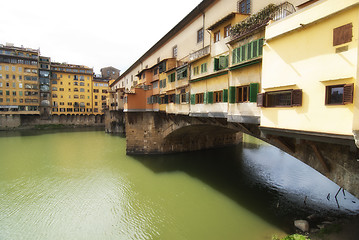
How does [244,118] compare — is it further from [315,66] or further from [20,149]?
[20,149]

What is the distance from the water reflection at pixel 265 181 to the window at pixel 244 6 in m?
12.3

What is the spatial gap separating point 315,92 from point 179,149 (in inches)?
795

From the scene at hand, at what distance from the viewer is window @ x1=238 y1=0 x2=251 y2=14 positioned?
35.7ft

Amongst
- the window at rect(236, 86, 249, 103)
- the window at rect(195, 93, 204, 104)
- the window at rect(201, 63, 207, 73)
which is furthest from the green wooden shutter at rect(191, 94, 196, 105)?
the window at rect(236, 86, 249, 103)

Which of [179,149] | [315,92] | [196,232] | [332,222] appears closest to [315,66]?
[315,92]

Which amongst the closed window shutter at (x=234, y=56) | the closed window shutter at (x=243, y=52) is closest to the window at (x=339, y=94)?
the closed window shutter at (x=243, y=52)

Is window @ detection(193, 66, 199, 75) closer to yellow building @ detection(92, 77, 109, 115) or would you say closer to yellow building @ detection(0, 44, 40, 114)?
yellow building @ detection(92, 77, 109, 115)

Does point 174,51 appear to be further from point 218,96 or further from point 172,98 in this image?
point 218,96

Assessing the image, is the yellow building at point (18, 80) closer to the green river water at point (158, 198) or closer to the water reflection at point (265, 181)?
the green river water at point (158, 198)

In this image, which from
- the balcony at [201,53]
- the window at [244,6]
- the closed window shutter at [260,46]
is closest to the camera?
the closed window shutter at [260,46]

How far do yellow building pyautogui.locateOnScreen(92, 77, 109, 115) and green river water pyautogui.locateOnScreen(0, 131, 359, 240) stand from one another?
42.8 metres

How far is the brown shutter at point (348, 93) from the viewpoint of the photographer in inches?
201

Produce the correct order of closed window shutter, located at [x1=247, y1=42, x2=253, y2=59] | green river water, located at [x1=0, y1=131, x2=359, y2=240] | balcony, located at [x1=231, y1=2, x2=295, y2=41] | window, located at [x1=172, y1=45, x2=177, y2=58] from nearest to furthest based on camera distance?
balcony, located at [x1=231, y1=2, x2=295, y2=41]
closed window shutter, located at [x1=247, y1=42, x2=253, y2=59]
green river water, located at [x1=0, y1=131, x2=359, y2=240]
window, located at [x1=172, y1=45, x2=177, y2=58]

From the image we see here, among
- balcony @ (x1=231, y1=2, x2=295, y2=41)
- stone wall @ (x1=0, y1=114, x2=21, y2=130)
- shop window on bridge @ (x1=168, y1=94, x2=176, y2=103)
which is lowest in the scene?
stone wall @ (x1=0, y1=114, x2=21, y2=130)
